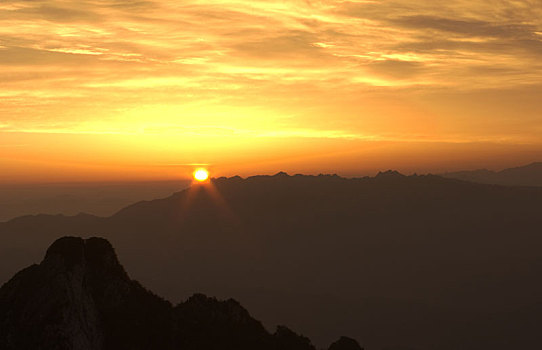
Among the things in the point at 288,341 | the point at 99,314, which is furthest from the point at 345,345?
the point at 99,314

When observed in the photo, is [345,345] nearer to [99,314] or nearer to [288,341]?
[288,341]

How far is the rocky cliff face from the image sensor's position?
40.2 metres

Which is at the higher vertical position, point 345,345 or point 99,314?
point 99,314

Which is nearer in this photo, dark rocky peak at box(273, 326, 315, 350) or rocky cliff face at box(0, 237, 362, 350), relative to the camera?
rocky cliff face at box(0, 237, 362, 350)

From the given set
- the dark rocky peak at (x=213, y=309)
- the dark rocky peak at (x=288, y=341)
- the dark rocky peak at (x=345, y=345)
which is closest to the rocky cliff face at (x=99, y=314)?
the dark rocky peak at (x=213, y=309)

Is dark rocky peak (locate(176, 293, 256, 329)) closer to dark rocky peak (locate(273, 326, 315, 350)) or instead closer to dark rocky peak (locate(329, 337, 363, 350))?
dark rocky peak (locate(273, 326, 315, 350))

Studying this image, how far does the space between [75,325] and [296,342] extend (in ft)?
84.9

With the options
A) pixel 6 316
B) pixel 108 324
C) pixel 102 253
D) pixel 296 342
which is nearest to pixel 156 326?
pixel 108 324

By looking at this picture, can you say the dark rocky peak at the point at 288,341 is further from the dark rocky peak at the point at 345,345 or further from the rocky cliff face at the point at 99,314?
the dark rocky peak at the point at 345,345

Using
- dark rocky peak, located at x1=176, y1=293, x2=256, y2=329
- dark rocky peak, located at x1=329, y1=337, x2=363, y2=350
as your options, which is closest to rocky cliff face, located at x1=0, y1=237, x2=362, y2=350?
dark rocky peak, located at x1=176, y1=293, x2=256, y2=329

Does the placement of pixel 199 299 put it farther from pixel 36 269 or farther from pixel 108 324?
pixel 36 269

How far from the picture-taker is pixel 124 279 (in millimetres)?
50750

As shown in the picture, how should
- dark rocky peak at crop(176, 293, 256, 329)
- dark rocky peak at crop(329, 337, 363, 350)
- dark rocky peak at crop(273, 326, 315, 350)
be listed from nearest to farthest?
dark rocky peak at crop(176, 293, 256, 329) → dark rocky peak at crop(273, 326, 315, 350) → dark rocky peak at crop(329, 337, 363, 350)

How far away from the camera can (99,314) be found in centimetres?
4616
